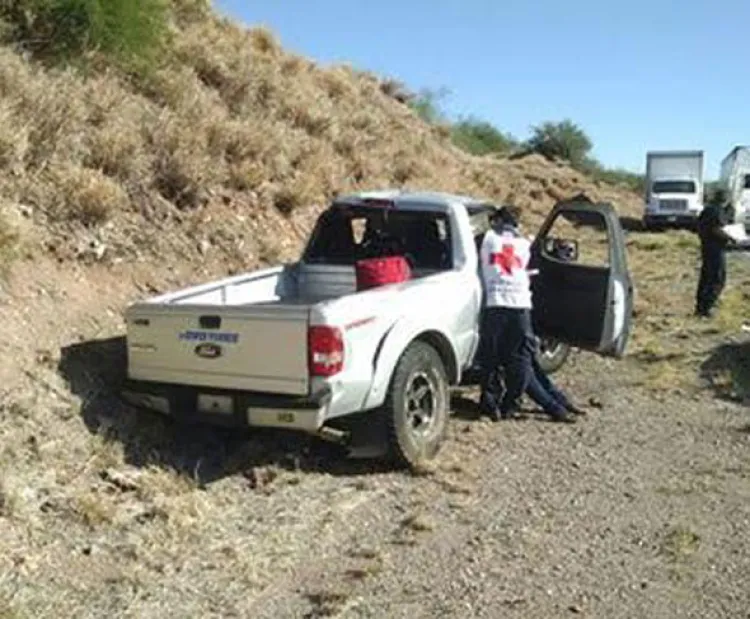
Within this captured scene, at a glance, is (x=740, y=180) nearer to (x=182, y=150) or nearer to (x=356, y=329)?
(x=182, y=150)

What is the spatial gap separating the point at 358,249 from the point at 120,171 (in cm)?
253

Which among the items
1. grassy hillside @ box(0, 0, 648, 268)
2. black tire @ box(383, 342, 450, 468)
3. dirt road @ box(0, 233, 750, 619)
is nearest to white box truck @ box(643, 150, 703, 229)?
grassy hillside @ box(0, 0, 648, 268)

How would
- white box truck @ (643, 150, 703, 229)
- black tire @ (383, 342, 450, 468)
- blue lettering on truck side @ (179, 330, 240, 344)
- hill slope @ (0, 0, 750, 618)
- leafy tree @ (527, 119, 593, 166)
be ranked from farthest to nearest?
1. leafy tree @ (527, 119, 593, 166)
2. white box truck @ (643, 150, 703, 229)
3. black tire @ (383, 342, 450, 468)
4. blue lettering on truck side @ (179, 330, 240, 344)
5. hill slope @ (0, 0, 750, 618)

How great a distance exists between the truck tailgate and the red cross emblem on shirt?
2430mm

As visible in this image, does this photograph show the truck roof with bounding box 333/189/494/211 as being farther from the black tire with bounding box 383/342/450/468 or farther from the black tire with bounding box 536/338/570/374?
the black tire with bounding box 536/338/570/374

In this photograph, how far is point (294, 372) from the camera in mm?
6887

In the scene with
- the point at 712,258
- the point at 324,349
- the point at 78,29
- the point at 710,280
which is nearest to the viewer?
the point at 324,349

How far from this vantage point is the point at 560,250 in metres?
10.4

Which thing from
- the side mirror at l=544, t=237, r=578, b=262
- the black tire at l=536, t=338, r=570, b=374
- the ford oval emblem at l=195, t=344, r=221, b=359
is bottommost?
the black tire at l=536, t=338, r=570, b=374

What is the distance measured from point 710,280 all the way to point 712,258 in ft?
1.09

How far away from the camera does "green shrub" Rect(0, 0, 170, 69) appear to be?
11.6 metres

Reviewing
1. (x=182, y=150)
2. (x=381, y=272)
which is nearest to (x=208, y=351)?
(x=381, y=272)

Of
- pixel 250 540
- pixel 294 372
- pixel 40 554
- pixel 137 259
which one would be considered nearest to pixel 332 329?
pixel 294 372

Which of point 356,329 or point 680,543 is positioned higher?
point 356,329
